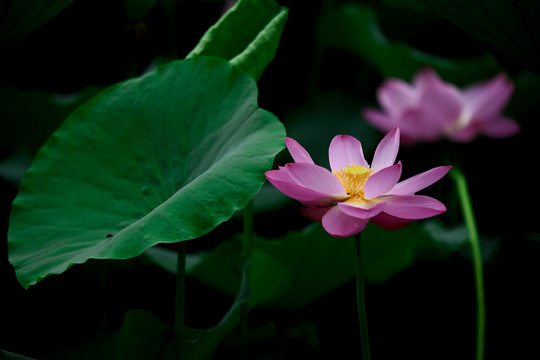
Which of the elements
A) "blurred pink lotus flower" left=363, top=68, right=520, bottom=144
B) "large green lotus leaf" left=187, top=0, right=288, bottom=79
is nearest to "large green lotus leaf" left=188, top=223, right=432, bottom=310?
"large green lotus leaf" left=187, top=0, right=288, bottom=79

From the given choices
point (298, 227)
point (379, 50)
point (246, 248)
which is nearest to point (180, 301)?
point (246, 248)

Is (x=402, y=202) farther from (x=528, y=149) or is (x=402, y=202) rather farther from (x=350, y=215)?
(x=528, y=149)

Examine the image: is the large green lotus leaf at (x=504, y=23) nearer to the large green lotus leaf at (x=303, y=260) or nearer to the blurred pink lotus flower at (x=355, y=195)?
the blurred pink lotus flower at (x=355, y=195)

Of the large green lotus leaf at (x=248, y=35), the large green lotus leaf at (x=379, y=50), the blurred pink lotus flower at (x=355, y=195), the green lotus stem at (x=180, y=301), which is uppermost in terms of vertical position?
the large green lotus leaf at (x=379, y=50)

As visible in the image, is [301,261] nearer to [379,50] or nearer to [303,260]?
[303,260]

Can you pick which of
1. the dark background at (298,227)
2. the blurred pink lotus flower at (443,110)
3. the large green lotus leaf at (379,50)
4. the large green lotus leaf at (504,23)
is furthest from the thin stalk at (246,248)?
the large green lotus leaf at (379,50)

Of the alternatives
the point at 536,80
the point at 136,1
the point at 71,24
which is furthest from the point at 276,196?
the point at 536,80
